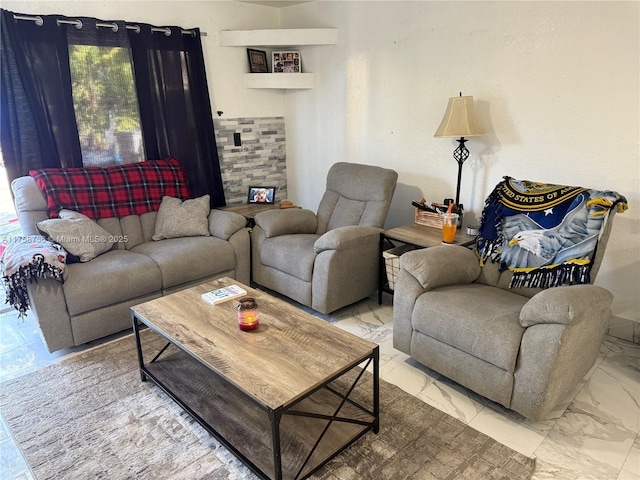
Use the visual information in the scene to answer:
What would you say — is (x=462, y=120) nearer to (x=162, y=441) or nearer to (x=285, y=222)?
(x=285, y=222)

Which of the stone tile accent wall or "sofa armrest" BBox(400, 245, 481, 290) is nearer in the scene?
"sofa armrest" BBox(400, 245, 481, 290)

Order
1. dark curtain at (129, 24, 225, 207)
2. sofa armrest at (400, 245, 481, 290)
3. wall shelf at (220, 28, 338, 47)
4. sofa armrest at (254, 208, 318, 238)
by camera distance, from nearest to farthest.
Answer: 1. sofa armrest at (400, 245, 481, 290)
2. sofa armrest at (254, 208, 318, 238)
3. dark curtain at (129, 24, 225, 207)
4. wall shelf at (220, 28, 338, 47)

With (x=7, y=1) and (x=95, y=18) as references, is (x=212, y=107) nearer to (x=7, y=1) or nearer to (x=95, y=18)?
(x=95, y=18)

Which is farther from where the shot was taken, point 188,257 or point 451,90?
point 451,90

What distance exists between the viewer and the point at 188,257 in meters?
3.08

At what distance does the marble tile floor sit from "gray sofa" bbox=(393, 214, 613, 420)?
0.11 meters

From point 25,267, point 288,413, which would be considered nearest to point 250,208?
point 25,267

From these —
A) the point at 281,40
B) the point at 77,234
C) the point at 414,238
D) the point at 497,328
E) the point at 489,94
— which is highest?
the point at 281,40

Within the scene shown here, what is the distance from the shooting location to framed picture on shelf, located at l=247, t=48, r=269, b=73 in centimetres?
415

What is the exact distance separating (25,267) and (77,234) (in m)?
0.49

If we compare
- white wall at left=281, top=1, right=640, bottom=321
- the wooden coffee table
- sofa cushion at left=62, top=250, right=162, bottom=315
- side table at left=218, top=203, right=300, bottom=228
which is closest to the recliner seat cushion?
side table at left=218, top=203, right=300, bottom=228

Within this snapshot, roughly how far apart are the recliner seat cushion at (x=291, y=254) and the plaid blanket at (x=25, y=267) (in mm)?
1304

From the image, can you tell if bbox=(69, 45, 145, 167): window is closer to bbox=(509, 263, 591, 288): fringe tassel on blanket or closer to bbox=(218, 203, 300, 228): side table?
bbox=(218, 203, 300, 228): side table

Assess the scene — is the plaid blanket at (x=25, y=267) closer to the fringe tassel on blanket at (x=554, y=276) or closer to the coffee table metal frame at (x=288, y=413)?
the coffee table metal frame at (x=288, y=413)
